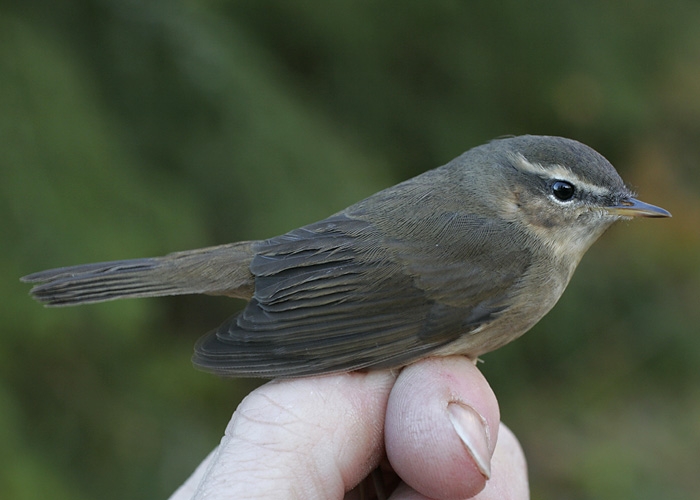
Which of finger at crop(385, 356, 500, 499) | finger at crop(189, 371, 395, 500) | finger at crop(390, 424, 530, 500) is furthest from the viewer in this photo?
finger at crop(390, 424, 530, 500)

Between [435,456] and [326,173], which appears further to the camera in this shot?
[326,173]

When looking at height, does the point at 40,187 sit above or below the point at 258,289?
above

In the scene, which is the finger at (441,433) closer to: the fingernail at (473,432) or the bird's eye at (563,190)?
the fingernail at (473,432)

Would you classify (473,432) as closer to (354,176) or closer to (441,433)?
(441,433)

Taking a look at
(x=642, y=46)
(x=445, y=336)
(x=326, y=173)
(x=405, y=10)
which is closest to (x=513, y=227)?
(x=445, y=336)

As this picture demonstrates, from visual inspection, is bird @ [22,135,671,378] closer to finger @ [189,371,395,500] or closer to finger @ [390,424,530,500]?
finger @ [189,371,395,500]

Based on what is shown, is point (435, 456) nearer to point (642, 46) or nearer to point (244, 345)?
point (244, 345)

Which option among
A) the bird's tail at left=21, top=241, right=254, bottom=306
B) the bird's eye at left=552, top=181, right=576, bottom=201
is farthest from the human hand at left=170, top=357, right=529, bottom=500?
the bird's eye at left=552, top=181, right=576, bottom=201

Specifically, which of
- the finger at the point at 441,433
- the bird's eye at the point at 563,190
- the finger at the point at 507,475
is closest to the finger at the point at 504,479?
the finger at the point at 507,475
